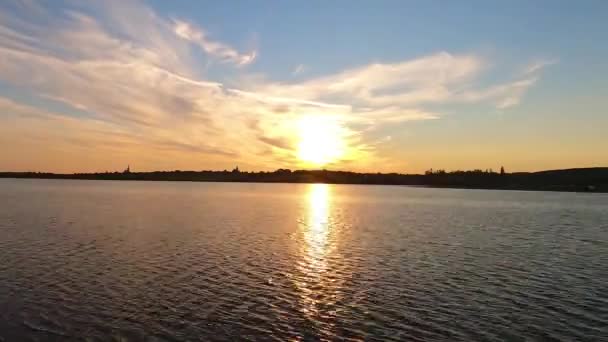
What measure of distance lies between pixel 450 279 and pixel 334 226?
3600 centimetres

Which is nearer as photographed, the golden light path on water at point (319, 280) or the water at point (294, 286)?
the water at point (294, 286)

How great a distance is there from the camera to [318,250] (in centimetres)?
4356

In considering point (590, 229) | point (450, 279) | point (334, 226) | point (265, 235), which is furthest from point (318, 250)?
point (590, 229)

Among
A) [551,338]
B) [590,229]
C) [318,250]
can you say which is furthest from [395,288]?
Result: [590,229]

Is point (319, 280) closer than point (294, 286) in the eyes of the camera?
No

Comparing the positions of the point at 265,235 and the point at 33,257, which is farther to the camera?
the point at 265,235

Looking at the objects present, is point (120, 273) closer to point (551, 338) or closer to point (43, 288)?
point (43, 288)

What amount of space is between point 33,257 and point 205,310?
2047cm

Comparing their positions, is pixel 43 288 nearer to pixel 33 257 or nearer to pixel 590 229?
pixel 33 257

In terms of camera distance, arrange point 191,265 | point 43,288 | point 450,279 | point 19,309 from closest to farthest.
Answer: point 19,309
point 43,288
point 450,279
point 191,265

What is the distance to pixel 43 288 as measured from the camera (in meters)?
26.3

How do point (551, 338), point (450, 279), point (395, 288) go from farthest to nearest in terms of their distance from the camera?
point (450, 279) < point (395, 288) < point (551, 338)

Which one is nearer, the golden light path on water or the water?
the water

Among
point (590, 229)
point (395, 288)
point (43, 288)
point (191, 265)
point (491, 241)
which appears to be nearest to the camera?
point (43, 288)
